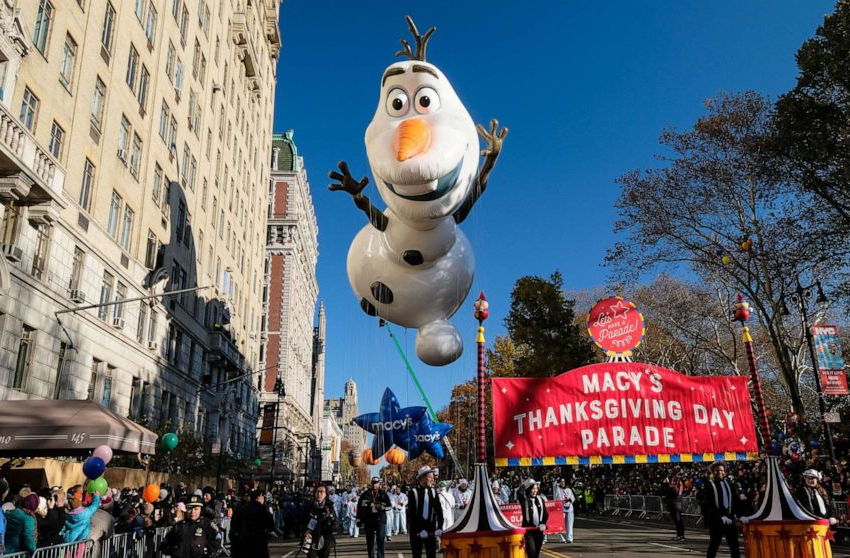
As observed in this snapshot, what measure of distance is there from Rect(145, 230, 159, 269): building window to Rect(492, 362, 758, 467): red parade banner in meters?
24.2

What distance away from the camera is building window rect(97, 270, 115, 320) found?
22281mm

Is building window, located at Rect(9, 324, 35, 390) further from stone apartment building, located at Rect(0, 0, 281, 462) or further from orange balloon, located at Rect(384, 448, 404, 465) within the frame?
orange balloon, located at Rect(384, 448, 404, 465)

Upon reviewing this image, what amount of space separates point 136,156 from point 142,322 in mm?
6772

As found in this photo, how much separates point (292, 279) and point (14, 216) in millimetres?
56125

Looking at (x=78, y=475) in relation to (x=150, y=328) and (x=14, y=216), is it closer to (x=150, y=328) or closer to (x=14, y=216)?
(x=14, y=216)

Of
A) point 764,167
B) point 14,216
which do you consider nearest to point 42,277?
point 14,216

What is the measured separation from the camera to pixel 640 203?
23141 millimetres

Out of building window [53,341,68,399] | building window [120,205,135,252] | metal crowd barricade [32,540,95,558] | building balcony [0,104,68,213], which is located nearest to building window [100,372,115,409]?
building window [53,341,68,399]

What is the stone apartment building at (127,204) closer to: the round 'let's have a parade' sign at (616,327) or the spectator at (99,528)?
the spectator at (99,528)

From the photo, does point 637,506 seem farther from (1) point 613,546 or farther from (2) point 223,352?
(2) point 223,352

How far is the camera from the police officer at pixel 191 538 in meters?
8.96

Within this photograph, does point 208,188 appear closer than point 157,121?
No

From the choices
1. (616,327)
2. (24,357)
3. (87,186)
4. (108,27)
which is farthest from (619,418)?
(108,27)

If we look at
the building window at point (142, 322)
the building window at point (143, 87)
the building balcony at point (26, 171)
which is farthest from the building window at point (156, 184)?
the building balcony at point (26, 171)
